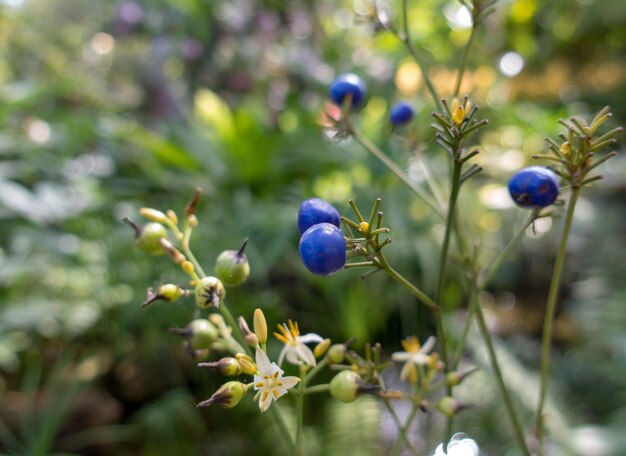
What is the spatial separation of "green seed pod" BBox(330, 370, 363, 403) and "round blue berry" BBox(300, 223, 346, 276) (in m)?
0.06

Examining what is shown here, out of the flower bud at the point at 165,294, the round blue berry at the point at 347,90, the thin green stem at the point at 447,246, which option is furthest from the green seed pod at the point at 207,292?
the round blue berry at the point at 347,90

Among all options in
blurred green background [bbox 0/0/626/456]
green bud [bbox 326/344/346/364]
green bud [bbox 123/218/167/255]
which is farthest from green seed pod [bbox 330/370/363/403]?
blurred green background [bbox 0/0/626/456]

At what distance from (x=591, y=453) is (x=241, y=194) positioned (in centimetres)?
116

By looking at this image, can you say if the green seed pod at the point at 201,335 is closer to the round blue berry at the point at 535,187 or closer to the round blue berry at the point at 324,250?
the round blue berry at the point at 324,250

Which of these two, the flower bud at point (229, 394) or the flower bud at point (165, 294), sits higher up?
the flower bud at point (165, 294)

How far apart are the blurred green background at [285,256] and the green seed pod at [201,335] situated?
0.24 metres

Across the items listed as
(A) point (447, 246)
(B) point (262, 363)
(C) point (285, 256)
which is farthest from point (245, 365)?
(C) point (285, 256)

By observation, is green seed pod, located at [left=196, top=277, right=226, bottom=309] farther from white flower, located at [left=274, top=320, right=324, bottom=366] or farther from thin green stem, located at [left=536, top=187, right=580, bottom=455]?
thin green stem, located at [left=536, top=187, right=580, bottom=455]

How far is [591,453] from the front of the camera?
29.4 inches

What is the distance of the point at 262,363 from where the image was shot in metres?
0.27

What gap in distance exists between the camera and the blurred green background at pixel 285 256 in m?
1.11

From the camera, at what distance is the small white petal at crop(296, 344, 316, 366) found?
0.28 m

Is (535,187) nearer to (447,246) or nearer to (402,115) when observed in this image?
(447,246)

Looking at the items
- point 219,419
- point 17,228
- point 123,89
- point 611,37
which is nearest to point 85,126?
point 17,228
